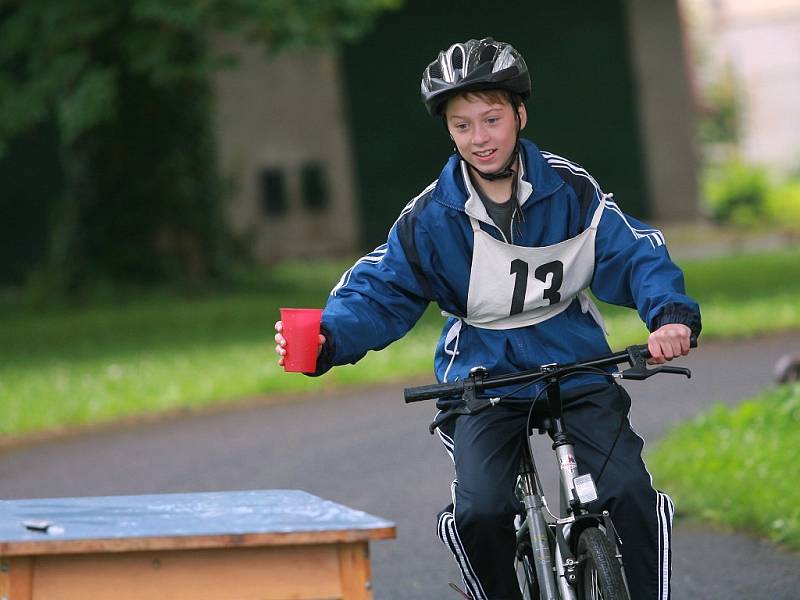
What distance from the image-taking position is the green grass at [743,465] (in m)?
7.48

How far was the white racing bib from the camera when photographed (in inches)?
186

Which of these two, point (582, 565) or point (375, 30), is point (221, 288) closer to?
point (375, 30)

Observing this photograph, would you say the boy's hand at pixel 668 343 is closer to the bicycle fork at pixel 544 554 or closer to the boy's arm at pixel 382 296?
the bicycle fork at pixel 544 554

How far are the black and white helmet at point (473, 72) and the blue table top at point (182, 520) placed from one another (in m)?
1.20

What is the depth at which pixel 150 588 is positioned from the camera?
373 cm

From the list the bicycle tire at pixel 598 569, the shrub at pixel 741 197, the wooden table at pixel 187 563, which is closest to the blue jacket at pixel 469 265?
the bicycle tire at pixel 598 569

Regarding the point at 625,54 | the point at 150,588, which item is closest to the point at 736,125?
the point at 625,54

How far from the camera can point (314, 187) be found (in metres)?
30.0

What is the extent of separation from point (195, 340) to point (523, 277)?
14.0 m

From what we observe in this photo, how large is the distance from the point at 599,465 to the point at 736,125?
5791cm

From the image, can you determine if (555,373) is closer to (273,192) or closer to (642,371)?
Result: (642,371)

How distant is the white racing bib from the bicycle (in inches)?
9.0

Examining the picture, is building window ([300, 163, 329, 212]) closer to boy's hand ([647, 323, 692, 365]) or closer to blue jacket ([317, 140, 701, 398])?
blue jacket ([317, 140, 701, 398])

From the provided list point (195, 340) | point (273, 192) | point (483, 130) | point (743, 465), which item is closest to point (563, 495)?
point (483, 130)
